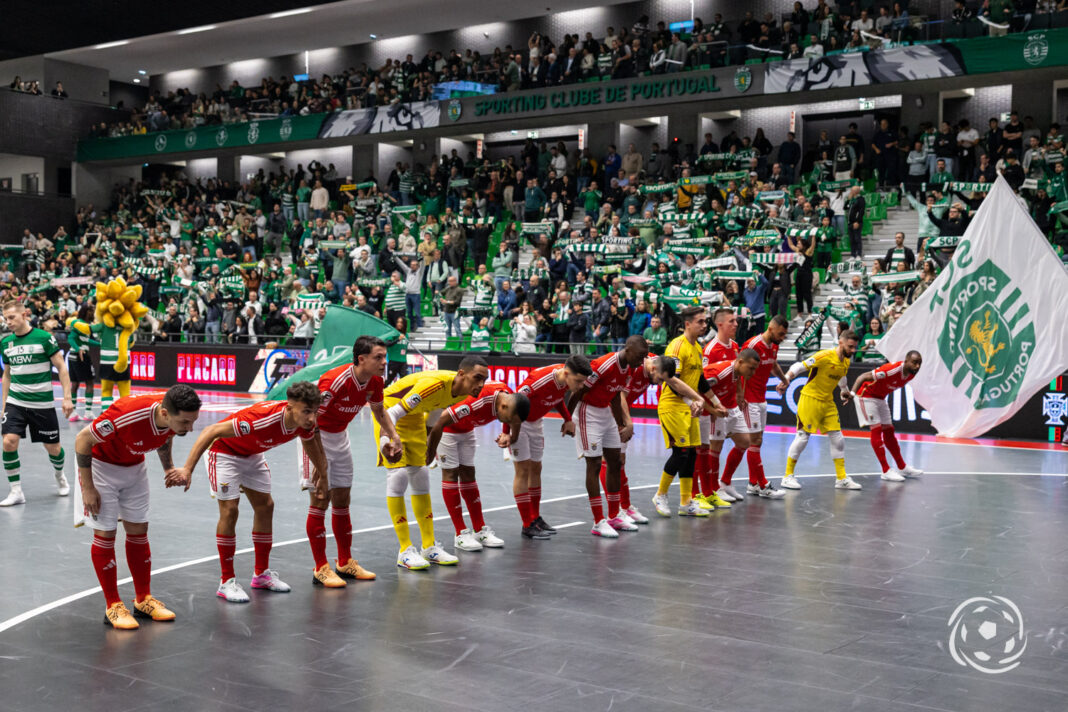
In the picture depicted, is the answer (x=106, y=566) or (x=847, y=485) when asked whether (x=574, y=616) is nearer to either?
(x=106, y=566)

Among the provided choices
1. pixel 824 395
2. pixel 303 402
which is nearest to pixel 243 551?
pixel 303 402

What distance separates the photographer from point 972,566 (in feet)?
31.0

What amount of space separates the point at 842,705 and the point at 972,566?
162 inches

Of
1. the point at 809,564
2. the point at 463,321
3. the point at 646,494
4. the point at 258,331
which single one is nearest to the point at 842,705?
the point at 809,564

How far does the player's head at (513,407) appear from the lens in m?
9.41

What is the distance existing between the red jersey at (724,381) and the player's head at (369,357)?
16.7 feet

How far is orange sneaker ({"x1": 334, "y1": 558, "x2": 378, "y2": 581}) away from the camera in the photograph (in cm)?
883

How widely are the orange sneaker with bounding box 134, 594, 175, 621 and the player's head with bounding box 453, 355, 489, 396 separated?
115 inches

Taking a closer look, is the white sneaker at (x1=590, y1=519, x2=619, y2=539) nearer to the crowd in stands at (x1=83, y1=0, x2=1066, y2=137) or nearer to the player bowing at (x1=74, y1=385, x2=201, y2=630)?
the player bowing at (x1=74, y1=385, x2=201, y2=630)

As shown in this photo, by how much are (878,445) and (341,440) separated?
335 inches

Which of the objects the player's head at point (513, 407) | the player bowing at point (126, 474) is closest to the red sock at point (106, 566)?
the player bowing at point (126, 474)

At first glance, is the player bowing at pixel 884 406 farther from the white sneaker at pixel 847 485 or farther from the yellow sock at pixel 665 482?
the yellow sock at pixel 665 482

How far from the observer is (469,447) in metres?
10.1

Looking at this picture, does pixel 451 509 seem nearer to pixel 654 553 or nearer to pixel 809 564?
pixel 654 553
